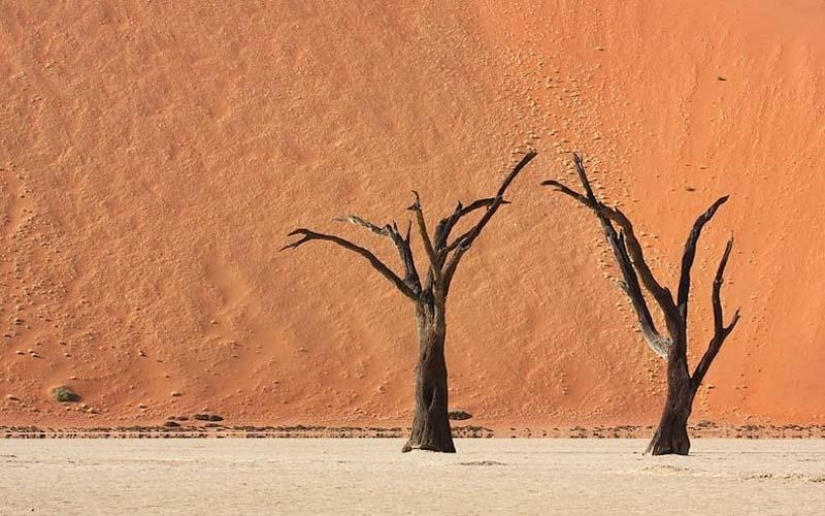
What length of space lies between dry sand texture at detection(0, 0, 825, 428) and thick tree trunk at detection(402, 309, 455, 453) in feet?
61.8

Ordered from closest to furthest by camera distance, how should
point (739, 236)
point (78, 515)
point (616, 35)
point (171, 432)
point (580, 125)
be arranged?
point (78, 515) → point (171, 432) → point (739, 236) → point (580, 125) → point (616, 35)

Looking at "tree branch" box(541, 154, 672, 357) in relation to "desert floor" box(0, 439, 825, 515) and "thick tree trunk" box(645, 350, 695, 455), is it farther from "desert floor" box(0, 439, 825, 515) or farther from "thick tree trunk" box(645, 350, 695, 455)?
"desert floor" box(0, 439, 825, 515)

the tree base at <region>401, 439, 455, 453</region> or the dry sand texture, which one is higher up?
the dry sand texture

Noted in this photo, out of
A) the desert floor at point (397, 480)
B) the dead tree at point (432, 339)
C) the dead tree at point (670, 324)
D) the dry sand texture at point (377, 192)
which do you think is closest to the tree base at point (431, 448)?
the dead tree at point (432, 339)

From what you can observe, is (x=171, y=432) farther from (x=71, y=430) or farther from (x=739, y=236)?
(x=739, y=236)

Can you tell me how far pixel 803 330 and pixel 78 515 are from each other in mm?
39228

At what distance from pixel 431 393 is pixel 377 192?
27219 millimetres

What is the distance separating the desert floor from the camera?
53.2 ft

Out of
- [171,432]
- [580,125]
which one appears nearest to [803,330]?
[580,125]

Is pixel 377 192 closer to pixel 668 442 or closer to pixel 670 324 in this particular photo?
pixel 668 442

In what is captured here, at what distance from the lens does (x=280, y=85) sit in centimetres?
5766

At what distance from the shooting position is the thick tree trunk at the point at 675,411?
87.2 ft

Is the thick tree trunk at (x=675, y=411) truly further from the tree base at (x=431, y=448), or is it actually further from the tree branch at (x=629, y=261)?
the tree base at (x=431, y=448)

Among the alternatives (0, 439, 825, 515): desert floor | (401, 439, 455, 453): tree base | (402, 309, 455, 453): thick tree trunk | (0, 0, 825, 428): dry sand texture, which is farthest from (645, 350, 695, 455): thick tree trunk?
(0, 0, 825, 428): dry sand texture
